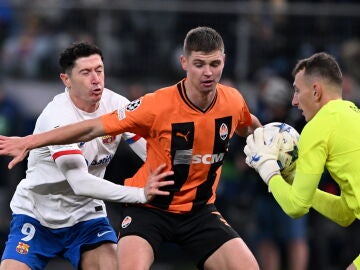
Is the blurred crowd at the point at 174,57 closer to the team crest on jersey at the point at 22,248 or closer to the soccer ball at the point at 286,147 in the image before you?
the team crest on jersey at the point at 22,248

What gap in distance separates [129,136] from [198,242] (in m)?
1.20

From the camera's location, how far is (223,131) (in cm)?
706

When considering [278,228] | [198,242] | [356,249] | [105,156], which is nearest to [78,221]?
[105,156]

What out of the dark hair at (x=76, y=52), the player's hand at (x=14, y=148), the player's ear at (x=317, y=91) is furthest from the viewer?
the dark hair at (x=76, y=52)

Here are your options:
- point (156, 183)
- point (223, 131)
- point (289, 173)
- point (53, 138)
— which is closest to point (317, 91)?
point (289, 173)

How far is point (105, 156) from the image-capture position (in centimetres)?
753

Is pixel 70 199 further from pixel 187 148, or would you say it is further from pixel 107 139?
pixel 187 148

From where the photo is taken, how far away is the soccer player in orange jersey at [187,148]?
22.1 ft

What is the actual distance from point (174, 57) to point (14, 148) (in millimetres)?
6103

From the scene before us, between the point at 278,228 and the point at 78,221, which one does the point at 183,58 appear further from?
the point at 278,228

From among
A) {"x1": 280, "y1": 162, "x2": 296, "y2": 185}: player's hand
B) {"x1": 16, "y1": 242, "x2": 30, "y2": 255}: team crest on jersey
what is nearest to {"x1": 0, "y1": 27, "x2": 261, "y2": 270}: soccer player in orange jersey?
{"x1": 280, "y1": 162, "x2": 296, "y2": 185}: player's hand

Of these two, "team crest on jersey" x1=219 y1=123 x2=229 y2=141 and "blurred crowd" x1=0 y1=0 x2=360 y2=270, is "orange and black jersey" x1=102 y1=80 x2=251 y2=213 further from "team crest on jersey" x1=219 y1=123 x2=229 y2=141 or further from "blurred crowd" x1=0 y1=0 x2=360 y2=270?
"blurred crowd" x1=0 y1=0 x2=360 y2=270

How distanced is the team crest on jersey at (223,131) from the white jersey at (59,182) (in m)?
0.93

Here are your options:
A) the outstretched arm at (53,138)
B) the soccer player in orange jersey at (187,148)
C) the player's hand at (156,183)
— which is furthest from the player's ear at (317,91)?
the outstretched arm at (53,138)
